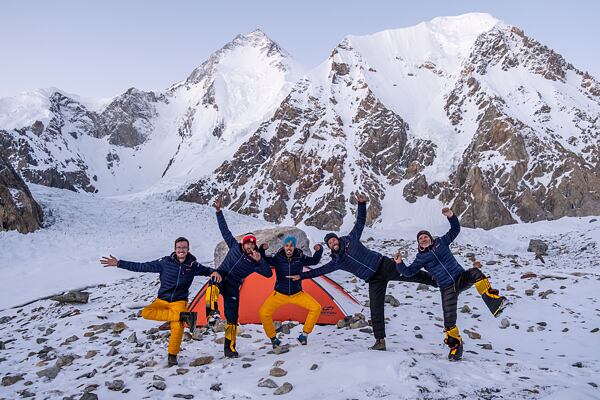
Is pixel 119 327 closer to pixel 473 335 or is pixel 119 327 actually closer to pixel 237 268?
pixel 237 268

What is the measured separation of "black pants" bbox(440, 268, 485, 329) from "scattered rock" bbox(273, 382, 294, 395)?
10.7 feet

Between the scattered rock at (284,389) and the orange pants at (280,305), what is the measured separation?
2.32 m

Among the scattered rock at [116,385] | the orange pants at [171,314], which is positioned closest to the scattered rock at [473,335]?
the orange pants at [171,314]

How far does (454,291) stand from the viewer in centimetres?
795

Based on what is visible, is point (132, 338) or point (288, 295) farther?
point (132, 338)

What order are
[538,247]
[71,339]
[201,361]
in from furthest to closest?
[538,247], [71,339], [201,361]

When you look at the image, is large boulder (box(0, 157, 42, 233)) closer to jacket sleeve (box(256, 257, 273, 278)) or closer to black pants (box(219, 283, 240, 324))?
black pants (box(219, 283, 240, 324))

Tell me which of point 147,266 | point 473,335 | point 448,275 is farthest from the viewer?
point 473,335

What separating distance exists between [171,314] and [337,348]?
330 cm

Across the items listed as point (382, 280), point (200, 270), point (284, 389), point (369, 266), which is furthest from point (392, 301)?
point (284, 389)

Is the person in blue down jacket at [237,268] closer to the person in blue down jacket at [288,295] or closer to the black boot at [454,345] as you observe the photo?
the person in blue down jacket at [288,295]

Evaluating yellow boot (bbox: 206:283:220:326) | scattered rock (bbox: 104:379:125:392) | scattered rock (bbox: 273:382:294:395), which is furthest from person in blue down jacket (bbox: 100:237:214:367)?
scattered rock (bbox: 273:382:294:395)

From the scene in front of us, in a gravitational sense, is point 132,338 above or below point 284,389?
below

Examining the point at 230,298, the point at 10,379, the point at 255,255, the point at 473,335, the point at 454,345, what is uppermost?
the point at 255,255
